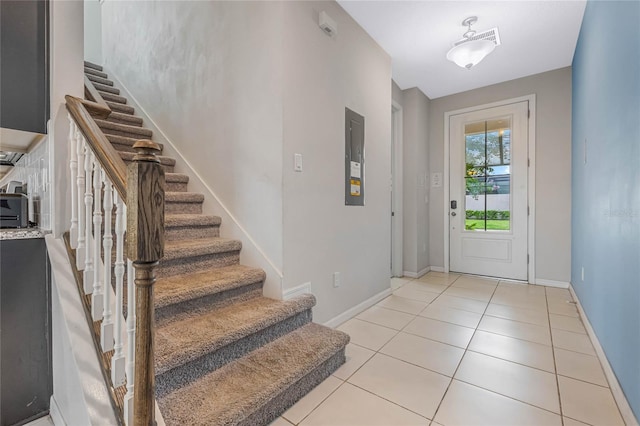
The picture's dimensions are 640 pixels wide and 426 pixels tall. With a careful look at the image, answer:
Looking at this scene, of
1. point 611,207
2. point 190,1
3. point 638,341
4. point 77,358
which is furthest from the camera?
point 190,1

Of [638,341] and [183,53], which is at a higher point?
[183,53]

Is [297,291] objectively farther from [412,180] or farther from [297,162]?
[412,180]

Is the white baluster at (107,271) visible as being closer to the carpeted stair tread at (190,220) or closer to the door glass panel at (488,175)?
the carpeted stair tread at (190,220)

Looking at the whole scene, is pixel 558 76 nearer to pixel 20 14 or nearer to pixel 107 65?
pixel 20 14

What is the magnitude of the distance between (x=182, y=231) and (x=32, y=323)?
955 mm

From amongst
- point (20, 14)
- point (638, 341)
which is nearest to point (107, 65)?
point (20, 14)

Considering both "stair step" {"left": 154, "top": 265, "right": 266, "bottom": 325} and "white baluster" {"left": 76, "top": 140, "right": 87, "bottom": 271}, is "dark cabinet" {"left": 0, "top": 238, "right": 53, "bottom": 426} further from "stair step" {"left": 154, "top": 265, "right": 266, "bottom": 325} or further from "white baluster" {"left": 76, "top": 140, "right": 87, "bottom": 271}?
"stair step" {"left": 154, "top": 265, "right": 266, "bottom": 325}

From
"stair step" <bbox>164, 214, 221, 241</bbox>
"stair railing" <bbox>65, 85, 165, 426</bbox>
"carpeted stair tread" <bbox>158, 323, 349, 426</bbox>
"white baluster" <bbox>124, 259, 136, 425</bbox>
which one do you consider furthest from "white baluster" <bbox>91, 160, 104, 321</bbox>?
"stair step" <bbox>164, 214, 221, 241</bbox>

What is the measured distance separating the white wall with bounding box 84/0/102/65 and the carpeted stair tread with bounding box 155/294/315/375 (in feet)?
16.4

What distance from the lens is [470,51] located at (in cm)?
255

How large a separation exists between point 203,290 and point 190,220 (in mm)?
751

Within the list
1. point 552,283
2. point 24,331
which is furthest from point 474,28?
point 24,331

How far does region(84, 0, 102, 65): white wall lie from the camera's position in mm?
4697

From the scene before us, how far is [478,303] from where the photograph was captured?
9.98 feet
